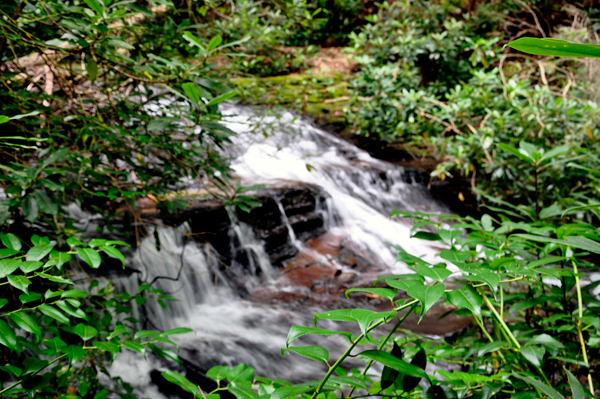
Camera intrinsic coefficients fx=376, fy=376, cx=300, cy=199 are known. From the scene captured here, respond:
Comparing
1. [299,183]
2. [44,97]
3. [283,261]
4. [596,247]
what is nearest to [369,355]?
[596,247]

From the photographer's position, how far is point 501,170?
4227 mm

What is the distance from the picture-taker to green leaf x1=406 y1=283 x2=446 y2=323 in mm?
521

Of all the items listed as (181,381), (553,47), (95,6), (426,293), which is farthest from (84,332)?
(553,47)

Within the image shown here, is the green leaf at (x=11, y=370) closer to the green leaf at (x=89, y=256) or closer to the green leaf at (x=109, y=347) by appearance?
the green leaf at (x=109, y=347)

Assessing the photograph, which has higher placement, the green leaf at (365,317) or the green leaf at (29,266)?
the green leaf at (365,317)

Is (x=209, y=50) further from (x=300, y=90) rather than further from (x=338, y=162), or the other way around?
(x=300, y=90)

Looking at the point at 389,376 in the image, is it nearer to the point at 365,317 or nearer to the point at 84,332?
the point at 365,317

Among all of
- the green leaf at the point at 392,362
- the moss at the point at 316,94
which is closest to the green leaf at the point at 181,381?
the green leaf at the point at 392,362

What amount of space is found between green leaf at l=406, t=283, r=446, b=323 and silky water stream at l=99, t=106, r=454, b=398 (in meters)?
1.17

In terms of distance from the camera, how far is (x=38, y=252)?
Result: 0.93 meters

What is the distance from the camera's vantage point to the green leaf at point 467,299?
57cm

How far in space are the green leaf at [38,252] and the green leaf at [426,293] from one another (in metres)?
0.87

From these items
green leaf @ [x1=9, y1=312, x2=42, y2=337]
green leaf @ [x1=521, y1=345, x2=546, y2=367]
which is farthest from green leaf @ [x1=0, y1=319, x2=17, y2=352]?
green leaf @ [x1=521, y1=345, x2=546, y2=367]

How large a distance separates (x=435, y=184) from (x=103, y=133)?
15.6 ft
